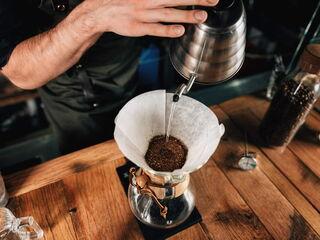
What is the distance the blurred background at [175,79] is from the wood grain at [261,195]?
0.51 m

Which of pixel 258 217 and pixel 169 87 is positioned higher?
pixel 258 217

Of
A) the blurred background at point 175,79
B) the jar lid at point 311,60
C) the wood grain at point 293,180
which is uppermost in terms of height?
the jar lid at point 311,60

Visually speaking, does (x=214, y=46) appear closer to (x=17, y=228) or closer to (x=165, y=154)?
(x=165, y=154)

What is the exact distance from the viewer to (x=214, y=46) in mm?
812

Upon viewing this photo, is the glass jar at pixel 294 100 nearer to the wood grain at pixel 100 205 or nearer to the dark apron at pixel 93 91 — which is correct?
the wood grain at pixel 100 205

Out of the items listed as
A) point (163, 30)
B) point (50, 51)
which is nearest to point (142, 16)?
point (163, 30)

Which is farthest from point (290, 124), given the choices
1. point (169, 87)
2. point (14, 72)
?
point (169, 87)

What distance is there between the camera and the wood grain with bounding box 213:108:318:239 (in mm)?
1021

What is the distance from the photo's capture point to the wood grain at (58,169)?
109cm

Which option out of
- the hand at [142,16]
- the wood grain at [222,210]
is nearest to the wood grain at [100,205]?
the wood grain at [222,210]

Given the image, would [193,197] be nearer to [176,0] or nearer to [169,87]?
[176,0]

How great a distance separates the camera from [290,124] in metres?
1.21

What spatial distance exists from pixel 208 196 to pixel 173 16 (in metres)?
0.65

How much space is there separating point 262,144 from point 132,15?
797mm
